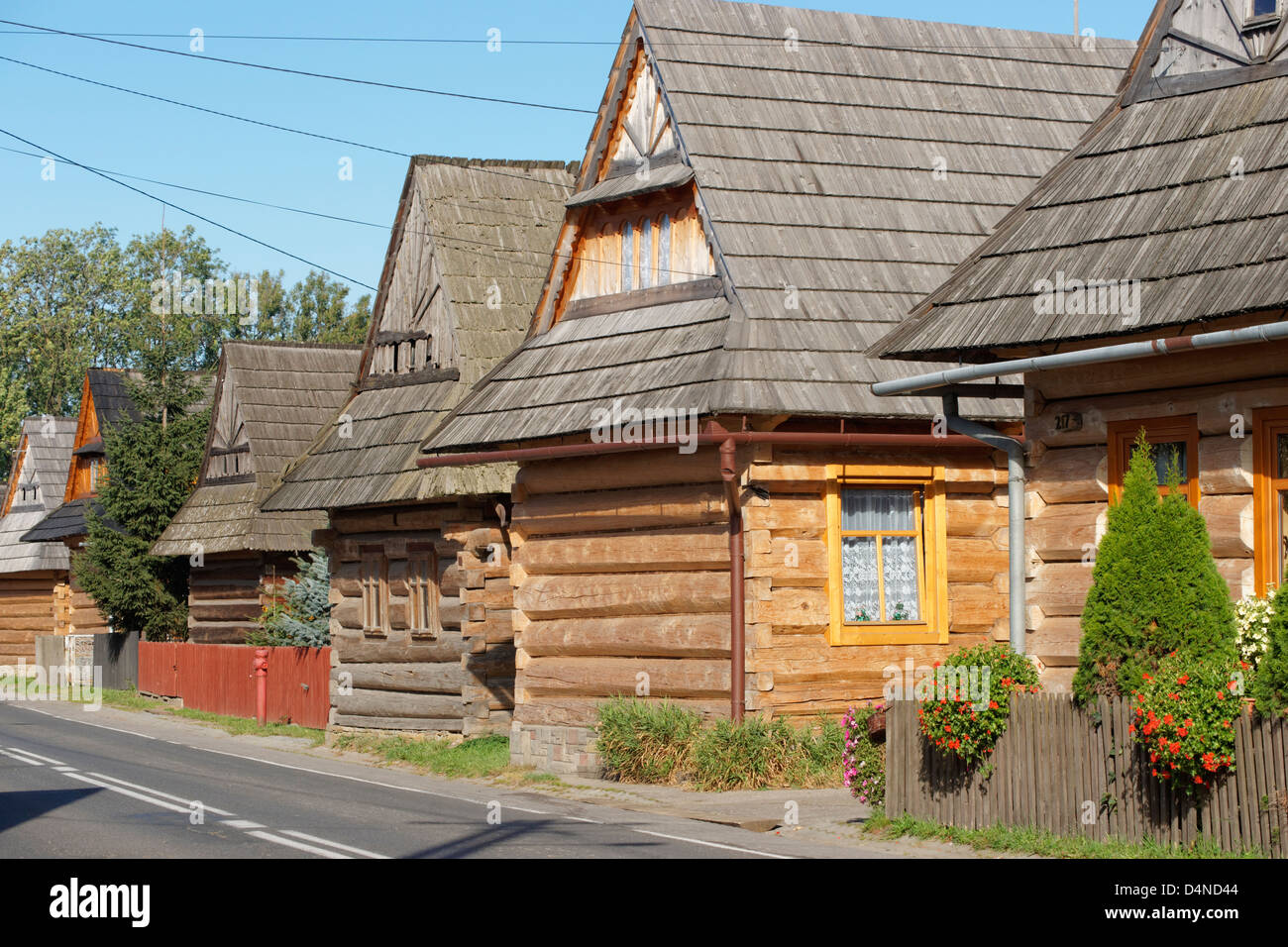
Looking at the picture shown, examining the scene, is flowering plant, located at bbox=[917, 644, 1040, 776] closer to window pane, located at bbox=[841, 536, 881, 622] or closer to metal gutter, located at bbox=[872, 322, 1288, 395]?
metal gutter, located at bbox=[872, 322, 1288, 395]

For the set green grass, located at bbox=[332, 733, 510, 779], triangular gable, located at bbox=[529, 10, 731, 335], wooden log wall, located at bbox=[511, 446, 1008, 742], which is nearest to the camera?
wooden log wall, located at bbox=[511, 446, 1008, 742]

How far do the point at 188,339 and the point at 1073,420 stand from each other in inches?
2569

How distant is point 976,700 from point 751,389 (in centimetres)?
596

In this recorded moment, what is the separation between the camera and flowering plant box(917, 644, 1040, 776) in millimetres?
13305

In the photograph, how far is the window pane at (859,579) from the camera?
757 inches

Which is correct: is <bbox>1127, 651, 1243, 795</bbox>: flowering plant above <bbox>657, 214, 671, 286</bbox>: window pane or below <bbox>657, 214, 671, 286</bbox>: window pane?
below

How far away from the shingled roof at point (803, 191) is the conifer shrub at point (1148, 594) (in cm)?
623

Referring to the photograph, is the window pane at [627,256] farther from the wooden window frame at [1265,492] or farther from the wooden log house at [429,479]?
the wooden window frame at [1265,492]

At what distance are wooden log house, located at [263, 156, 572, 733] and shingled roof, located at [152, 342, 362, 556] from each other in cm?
667

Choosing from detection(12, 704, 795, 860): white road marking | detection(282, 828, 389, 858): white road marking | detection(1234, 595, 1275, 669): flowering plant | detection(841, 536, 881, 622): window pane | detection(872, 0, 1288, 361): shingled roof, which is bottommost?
detection(12, 704, 795, 860): white road marking

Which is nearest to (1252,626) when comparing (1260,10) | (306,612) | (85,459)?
(1260,10)

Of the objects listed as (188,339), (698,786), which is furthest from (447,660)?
(188,339)

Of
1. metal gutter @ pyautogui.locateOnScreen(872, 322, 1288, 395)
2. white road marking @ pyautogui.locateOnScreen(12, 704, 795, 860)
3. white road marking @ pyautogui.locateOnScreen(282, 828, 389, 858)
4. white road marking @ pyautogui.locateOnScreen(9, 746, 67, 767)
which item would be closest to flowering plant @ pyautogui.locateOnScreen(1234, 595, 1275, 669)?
metal gutter @ pyautogui.locateOnScreen(872, 322, 1288, 395)

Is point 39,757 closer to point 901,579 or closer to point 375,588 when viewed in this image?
point 375,588
